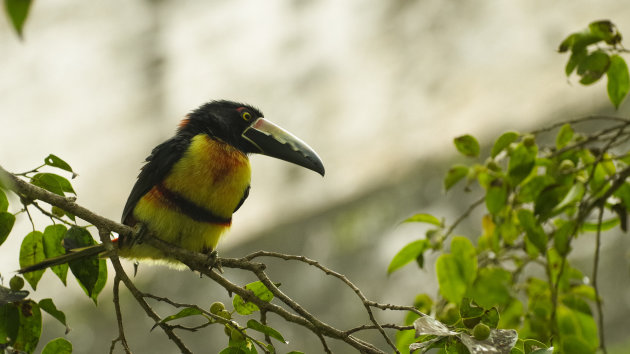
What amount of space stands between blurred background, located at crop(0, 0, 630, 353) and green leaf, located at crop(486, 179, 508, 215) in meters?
3.91

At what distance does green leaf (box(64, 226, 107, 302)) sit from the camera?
149 cm

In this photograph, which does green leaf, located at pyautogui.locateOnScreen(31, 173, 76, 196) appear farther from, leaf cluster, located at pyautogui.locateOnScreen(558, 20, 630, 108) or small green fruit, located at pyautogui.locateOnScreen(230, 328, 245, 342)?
leaf cluster, located at pyautogui.locateOnScreen(558, 20, 630, 108)

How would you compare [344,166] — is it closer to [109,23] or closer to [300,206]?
[300,206]

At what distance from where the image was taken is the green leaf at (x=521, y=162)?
181 cm

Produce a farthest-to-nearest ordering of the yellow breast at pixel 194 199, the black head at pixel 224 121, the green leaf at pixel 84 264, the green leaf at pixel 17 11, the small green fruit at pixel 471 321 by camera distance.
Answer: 1. the black head at pixel 224 121
2. the yellow breast at pixel 194 199
3. the green leaf at pixel 84 264
4. the small green fruit at pixel 471 321
5. the green leaf at pixel 17 11

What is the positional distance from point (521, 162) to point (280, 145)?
3.28ft

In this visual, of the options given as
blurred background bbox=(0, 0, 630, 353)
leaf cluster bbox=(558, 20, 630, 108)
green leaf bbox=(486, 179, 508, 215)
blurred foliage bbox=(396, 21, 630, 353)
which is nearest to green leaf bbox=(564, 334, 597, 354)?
blurred foliage bbox=(396, 21, 630, 353)

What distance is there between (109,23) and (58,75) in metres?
0.71

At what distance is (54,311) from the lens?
→ 144 centimetres

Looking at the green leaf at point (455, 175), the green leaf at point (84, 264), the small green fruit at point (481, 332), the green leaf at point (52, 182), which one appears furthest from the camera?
the green leaf at point (455, 175)

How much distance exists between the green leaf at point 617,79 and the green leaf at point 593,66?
25 millimetres

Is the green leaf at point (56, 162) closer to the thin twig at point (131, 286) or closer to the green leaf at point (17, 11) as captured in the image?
the thin twig at point (131, 286)

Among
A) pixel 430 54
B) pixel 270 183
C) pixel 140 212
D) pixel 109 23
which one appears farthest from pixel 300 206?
pixel 140 212

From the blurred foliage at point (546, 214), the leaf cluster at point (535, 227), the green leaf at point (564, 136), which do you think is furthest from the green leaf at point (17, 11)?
the green leaf at point (564, 136)
